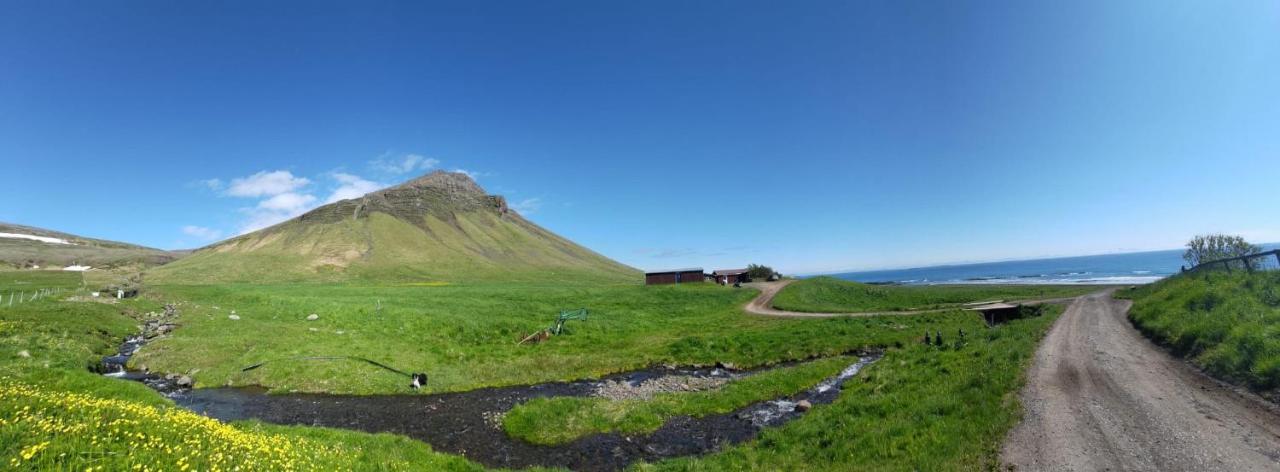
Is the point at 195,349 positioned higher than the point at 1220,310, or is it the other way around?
the point at 1220,310

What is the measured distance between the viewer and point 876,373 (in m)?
24.8

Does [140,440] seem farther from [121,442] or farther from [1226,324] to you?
[1226,324]

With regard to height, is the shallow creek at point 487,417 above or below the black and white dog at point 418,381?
below

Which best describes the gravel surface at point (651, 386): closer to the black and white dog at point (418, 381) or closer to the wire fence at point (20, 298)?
the black and white dog at point (418, 381)

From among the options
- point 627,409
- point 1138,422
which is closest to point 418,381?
point 627,409

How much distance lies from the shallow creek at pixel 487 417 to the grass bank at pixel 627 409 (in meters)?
0.55

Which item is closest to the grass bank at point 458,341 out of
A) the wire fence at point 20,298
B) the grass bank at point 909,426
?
the wire fence at point 20,298

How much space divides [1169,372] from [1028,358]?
430cm

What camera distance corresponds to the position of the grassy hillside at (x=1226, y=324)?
14.2 metres

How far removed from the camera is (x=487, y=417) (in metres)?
22.9

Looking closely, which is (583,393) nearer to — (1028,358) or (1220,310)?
(1028,358)

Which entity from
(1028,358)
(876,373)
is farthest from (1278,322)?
(876,373)

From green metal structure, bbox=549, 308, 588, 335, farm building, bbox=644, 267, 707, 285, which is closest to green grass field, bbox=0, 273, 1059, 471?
green metal structure, bbox=549, 308, 588, 335

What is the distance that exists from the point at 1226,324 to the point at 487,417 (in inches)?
1219
